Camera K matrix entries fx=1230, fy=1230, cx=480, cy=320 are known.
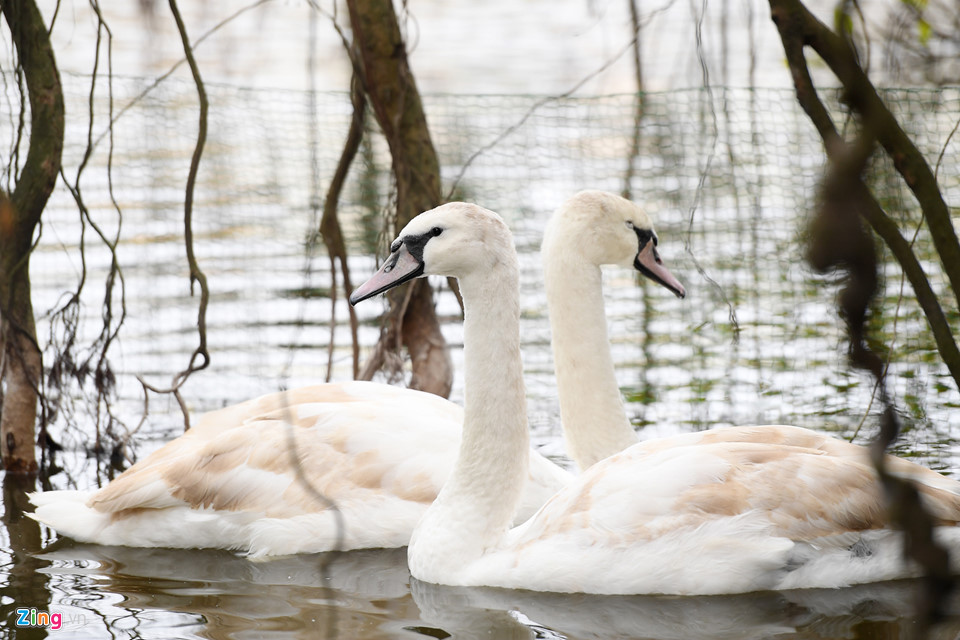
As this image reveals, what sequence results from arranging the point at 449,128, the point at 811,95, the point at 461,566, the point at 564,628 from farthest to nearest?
the point at 449,128
the point at 461,566
the point at 564,628
the point at 811,95

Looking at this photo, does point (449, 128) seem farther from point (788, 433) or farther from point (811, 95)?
point (811, 95)

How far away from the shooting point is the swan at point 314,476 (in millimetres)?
4742

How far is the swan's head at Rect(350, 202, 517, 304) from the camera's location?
4.24 metres

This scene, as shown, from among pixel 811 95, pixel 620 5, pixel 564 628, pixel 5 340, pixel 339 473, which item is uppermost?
pixel 620 5

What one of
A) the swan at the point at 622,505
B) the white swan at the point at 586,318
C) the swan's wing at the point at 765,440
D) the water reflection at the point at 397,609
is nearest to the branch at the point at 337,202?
the swan at the point at 622,505

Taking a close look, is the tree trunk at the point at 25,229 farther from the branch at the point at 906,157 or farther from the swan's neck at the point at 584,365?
the branch at the point at 906,157

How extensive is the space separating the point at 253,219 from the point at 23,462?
13.7 ft

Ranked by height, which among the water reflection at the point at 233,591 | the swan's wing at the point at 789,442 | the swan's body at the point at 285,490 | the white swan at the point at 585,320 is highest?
the white swan at the point at 585,320

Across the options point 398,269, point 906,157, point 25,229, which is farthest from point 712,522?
point 25,229

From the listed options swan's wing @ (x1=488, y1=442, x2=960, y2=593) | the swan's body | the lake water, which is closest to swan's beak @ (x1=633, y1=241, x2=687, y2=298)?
the lake water

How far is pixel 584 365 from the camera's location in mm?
5078

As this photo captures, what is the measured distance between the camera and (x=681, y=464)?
13.2 ft

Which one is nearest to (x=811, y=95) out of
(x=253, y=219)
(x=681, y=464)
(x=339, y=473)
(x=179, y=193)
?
(x=681, y=464)

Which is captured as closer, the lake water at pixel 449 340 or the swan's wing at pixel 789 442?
the lake water at pixel 449 340
